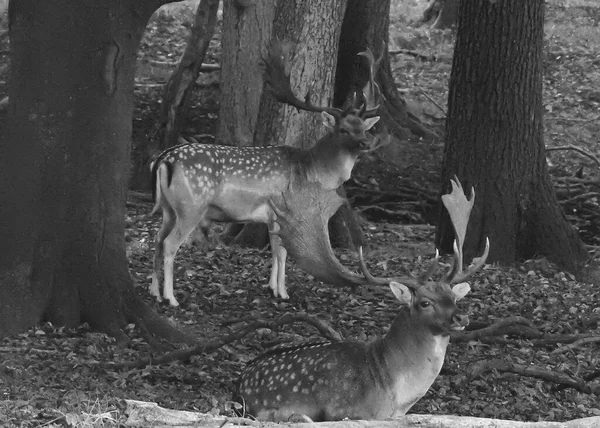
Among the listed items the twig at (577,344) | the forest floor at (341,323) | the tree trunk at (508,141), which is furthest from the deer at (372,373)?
the tree trunk at (508,141)

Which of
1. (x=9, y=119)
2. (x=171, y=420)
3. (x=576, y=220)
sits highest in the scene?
(x=9, y=119)

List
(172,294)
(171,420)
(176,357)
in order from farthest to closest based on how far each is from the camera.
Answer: (172,294)
(176,357)
(171,420)

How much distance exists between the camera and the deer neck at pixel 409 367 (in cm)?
626

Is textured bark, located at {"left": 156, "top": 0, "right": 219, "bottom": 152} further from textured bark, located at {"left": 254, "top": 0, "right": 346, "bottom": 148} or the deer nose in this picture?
the deer nose

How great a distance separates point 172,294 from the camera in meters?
9.47

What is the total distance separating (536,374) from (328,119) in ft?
12.0

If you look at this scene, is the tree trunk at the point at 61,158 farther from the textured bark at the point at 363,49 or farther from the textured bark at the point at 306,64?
the textured bark at the point at 363,49

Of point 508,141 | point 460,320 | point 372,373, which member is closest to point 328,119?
point 508,141

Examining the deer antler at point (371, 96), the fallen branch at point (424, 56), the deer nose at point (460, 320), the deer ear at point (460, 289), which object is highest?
the deer antler at point (371, 96)

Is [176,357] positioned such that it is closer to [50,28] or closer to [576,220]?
[50,28]

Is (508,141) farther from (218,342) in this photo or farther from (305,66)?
(218,342)

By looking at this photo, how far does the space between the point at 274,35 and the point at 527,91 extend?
8.22 ft

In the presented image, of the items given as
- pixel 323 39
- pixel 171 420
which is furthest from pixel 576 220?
pixel 171 420

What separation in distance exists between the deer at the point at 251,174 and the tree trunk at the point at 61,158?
158 centimetres
